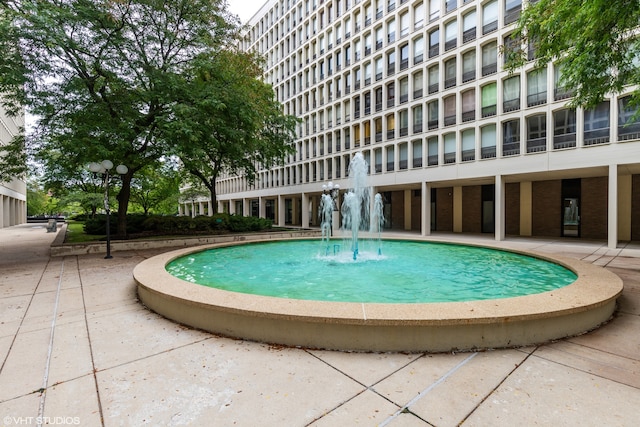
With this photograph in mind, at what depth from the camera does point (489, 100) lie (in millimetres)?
19922

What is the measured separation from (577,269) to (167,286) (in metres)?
8.57

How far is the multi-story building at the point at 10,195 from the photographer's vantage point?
34.0 m

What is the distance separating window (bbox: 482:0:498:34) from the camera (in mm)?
19359

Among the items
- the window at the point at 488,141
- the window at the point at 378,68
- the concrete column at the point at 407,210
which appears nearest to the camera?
the window at the point at 488,141

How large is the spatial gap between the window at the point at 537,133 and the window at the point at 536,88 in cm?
90

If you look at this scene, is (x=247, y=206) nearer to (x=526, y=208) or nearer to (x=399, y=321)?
(x=526, y=208)

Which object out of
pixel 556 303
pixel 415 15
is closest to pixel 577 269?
pixel 556 303

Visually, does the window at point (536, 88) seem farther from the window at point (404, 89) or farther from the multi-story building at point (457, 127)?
the window at point (404, 89)

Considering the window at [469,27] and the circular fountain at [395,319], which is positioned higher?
the window at [469,27]

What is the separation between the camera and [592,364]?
3.30 metres

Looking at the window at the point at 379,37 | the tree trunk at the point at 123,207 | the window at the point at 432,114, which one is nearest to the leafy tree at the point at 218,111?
the tree trunk at the point at 123,207

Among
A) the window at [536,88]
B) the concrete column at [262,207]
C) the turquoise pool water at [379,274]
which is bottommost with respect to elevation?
the turquoise pool water at [379,274]

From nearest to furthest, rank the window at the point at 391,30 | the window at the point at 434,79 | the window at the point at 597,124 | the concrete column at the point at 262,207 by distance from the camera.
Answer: the window at the point at 597,124 < the window at the point at 434,79 < the window at the point at 391,30 < the concrete column at the point at 262,207

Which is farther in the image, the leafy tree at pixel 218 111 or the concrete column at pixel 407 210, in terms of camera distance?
the concrete column at pixel 407 210
